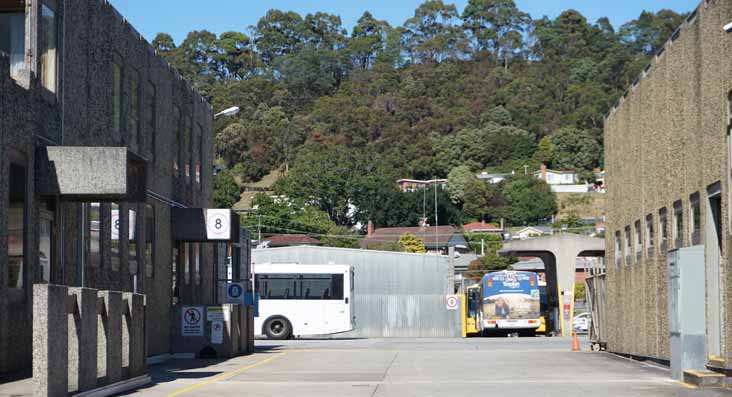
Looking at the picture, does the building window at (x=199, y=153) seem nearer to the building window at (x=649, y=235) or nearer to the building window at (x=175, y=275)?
the building window at (x=175, y=275)

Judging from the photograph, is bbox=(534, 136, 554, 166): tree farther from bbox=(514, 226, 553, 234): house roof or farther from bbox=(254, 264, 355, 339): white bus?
bbox=(254, 264, 355, 339): white bus

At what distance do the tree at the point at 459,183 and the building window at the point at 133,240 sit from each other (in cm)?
13227

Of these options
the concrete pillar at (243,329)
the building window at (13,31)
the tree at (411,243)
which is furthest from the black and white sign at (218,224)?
the tree at (411,243)

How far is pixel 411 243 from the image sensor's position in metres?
124

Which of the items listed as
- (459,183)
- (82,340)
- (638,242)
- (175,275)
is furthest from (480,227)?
(82,340)

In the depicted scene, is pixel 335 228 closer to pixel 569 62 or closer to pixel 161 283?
pixel 569 62

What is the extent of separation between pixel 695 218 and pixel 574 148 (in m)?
160

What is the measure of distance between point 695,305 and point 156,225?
15003 mm

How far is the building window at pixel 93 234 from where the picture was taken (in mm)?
23250

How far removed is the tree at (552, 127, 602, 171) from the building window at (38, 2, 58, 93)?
160 metres

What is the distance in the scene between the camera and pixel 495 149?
18225 centimetres

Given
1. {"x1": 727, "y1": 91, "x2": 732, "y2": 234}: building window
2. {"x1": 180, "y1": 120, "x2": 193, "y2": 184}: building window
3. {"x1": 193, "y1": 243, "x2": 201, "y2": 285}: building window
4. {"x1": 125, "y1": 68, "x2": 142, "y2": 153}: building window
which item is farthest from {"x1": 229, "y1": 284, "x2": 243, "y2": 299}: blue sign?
{"x1": 727, "y1": 91, "x2": 732, "y2": 234}: building window

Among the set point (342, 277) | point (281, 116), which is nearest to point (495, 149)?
point (281, 116)

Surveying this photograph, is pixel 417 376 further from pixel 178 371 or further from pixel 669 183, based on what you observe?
pixel 669 183
